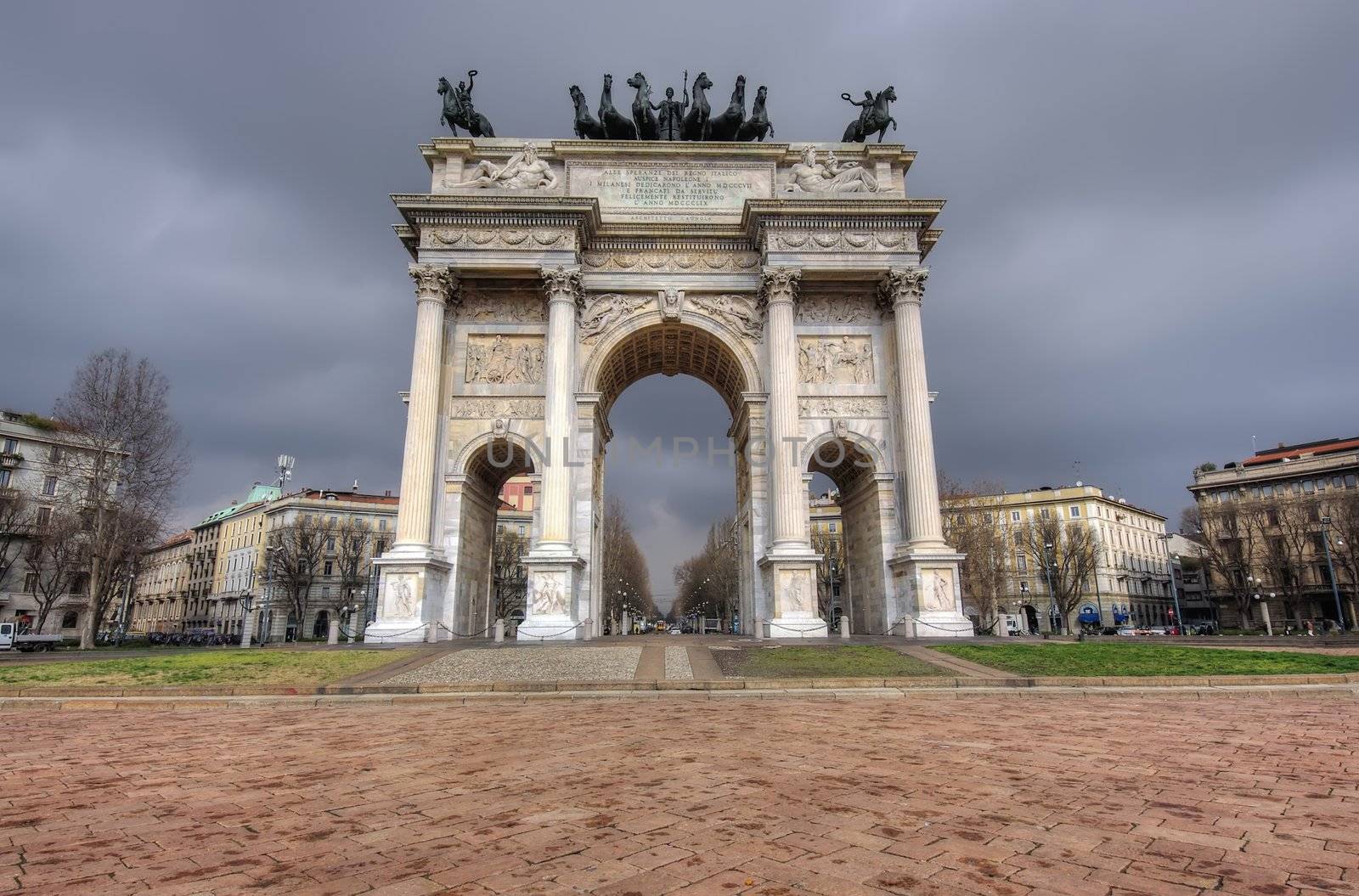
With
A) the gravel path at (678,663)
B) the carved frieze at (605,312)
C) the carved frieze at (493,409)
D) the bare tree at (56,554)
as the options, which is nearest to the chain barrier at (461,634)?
the carved frieze at (493,409)

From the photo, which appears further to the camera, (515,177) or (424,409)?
(515,177)

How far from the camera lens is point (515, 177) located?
30.4 meters

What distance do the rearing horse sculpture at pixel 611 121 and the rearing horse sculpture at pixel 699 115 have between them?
2.43 meters

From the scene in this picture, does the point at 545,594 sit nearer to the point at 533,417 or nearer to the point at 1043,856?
A: the point at 533,417

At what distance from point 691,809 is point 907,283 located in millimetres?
27308

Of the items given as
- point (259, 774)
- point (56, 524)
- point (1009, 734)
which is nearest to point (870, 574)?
point (1009, 734)

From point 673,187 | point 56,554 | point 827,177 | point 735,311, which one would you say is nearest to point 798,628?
point 735,311

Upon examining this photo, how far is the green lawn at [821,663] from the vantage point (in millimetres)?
14055

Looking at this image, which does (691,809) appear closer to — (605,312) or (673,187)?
(605,312)

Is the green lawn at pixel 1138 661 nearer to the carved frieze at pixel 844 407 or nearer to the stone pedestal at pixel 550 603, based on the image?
the carved frieze at pixel 844 407

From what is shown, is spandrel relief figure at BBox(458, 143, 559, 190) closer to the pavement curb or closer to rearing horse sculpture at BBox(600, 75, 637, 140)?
rearing horse sculpture at BBox(600, 75, 637, 140)

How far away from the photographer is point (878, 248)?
96.7 feet

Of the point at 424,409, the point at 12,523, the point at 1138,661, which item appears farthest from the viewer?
the point at 12,523

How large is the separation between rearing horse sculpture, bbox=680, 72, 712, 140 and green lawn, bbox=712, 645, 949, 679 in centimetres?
2417
